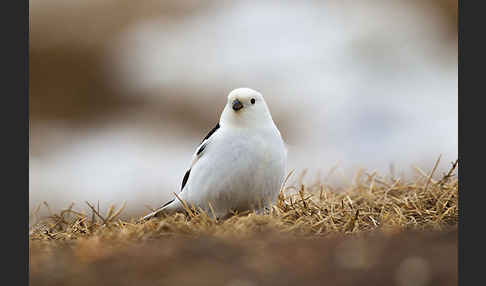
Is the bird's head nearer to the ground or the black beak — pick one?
the black beak

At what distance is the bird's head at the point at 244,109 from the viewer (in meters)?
3.64

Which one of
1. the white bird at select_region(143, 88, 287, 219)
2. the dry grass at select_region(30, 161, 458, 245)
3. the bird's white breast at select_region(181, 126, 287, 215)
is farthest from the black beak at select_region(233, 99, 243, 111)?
the dry grass at select_region(30, 161, 458, 245)

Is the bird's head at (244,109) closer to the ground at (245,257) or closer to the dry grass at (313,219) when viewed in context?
the dry grass at (313,219)

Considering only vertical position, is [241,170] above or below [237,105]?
below

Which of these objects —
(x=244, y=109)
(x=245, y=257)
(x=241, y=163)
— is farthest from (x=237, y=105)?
(x=245, y=257)

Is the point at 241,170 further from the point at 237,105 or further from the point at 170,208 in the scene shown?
the point at 170,208

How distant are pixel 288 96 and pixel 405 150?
2778 mm

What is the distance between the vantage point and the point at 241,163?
3564mm

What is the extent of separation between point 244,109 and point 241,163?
0.35 m

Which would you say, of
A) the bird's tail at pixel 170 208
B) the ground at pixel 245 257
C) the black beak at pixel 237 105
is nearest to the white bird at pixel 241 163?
the black beak at pixel 237 105

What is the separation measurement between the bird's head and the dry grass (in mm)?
533

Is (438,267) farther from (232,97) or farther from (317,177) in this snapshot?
(317,177)

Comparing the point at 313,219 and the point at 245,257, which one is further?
the point at 313,219

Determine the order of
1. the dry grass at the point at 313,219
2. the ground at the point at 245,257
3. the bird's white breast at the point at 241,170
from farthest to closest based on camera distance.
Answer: the bird's white breast at the point at 241,170, the dry grass at the point at 313,219, the ground at the point at 245,257
